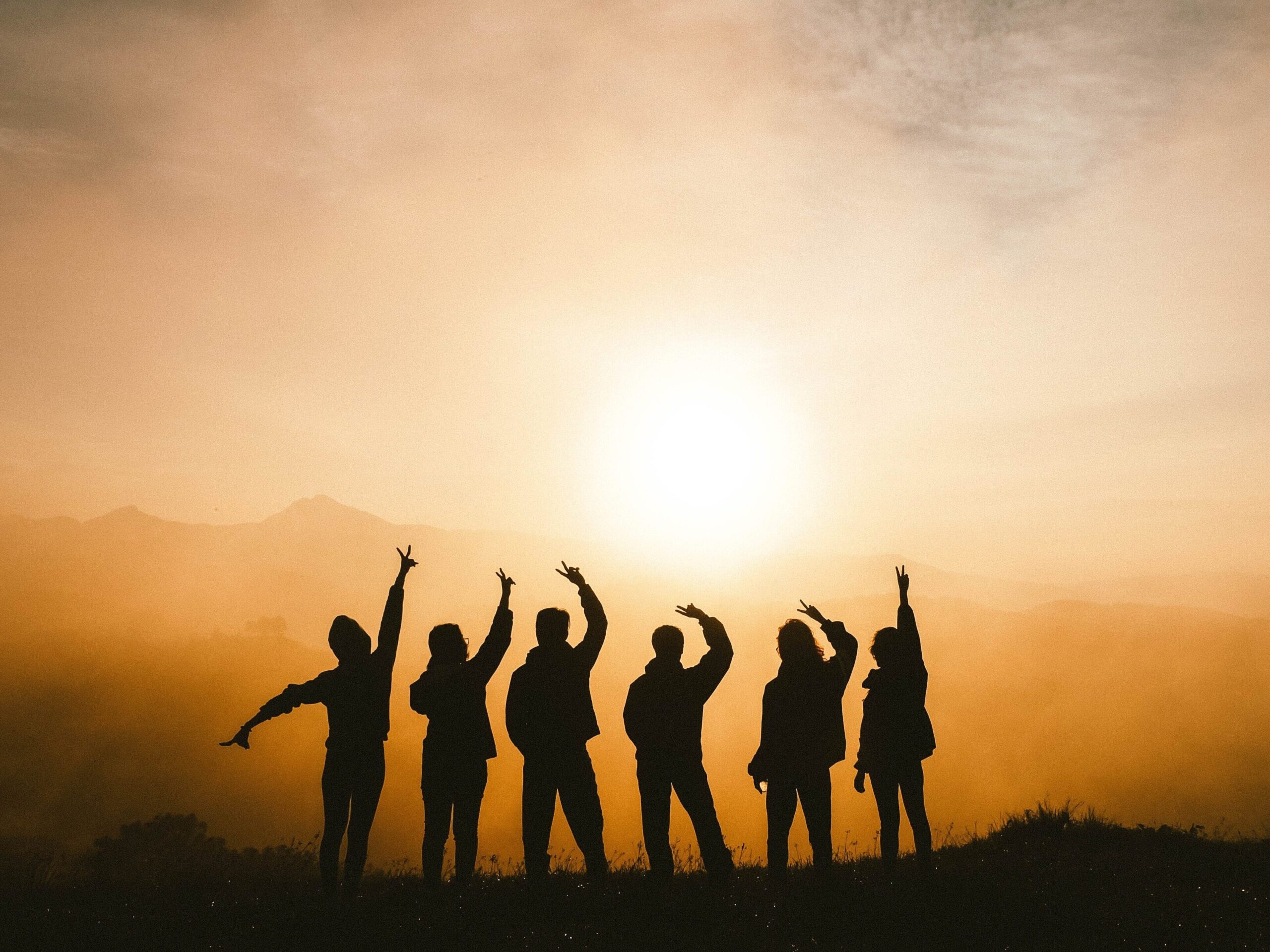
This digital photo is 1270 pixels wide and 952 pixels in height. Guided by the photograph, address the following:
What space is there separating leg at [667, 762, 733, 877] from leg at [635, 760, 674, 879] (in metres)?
0.15

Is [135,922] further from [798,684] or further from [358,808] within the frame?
[798,684]

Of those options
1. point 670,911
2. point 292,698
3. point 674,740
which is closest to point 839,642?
point 674,740

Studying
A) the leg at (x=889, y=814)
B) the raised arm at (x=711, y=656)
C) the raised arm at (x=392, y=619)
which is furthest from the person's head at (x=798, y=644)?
the raised arm at (x=392, y=619)

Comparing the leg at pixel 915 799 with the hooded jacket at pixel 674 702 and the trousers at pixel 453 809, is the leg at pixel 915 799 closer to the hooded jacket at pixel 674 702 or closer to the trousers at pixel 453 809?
the hooded jacket at pixel 674 702

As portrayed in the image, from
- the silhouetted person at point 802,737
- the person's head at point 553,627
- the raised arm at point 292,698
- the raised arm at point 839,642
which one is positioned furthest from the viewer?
the raised arm at point 839,642

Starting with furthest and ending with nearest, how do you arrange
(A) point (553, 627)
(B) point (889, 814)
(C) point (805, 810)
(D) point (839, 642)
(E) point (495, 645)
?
(B) point (889, 814) < (D) point (839, 642) < (C) point (805, 810) < (A) point (553, 627) < (E) point (495, 645)

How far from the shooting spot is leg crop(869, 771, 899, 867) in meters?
8.41

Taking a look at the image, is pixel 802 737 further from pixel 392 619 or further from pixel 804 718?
pixel 392 619

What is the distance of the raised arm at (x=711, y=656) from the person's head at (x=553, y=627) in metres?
1.18

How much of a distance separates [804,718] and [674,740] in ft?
4.35

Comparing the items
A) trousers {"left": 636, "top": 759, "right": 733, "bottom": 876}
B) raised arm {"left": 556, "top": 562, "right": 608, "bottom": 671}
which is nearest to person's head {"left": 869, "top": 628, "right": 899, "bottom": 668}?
trousers {"left": 636, "top": 759, "right": 733, "bottom": 876}

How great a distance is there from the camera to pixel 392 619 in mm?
7684

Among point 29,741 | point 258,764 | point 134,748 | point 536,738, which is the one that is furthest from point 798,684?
point 29,741

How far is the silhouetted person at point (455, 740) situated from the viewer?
7660 millimetres
